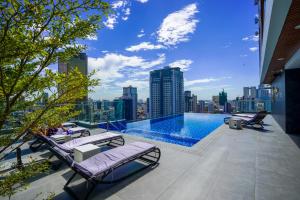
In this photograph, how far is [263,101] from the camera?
45.0 feet

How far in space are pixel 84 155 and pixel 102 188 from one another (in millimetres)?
935

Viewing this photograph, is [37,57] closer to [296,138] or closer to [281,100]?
[296,138]

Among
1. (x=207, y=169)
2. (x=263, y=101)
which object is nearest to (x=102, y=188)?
(x=207, y=169)

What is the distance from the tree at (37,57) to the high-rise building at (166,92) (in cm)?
5194

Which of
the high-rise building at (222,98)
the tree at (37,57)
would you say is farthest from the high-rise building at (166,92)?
the tree at (37,57)

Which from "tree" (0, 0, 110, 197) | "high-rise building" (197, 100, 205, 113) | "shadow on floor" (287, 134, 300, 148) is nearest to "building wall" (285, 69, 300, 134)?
"shadow on floor" (287, 134, 300, 148)

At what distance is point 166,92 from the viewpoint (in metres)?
58.4

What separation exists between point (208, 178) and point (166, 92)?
55.6 meters

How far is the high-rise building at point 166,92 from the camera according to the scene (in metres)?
55.1

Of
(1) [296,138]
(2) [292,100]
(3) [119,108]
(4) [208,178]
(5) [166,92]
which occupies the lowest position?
(4) [208,178]

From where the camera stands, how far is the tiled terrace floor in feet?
8.95

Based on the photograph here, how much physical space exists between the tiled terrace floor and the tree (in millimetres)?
1846

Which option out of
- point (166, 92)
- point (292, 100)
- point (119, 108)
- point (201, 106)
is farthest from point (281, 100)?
point (166, 92)

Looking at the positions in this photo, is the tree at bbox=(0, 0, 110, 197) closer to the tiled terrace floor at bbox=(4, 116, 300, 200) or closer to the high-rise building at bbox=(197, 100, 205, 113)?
the tiled terrace floor at bbox=(4, 116, 300, 200)
